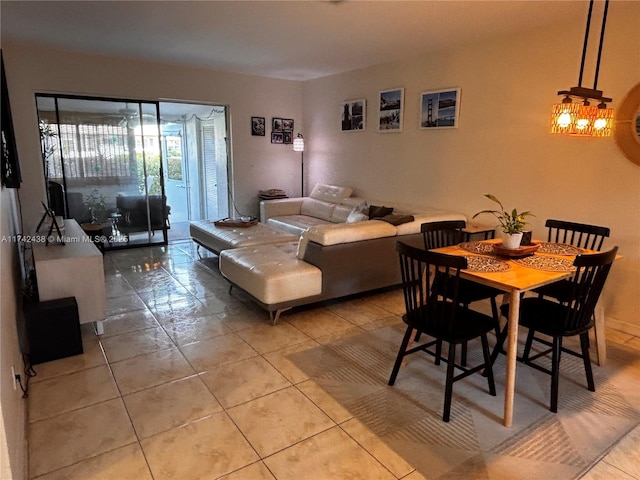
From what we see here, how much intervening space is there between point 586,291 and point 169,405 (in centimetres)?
247

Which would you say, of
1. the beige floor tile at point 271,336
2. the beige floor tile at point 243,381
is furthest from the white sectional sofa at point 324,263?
the beige floor tile at point 243,381

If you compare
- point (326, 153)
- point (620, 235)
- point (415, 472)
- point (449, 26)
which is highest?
point (449, 26)

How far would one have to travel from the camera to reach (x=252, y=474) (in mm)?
1948

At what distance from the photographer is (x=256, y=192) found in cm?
708

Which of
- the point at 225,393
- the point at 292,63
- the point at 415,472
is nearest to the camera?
the point at 415,472

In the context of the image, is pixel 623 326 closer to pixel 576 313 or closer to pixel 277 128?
pixel 576 313

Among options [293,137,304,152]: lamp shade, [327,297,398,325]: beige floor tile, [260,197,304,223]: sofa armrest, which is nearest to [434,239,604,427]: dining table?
[327,297,398,325]: beige floor tile

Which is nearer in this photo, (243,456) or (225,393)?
(243,456)

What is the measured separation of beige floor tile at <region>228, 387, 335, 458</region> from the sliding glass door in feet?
13.6

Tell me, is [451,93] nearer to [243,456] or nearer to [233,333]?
[233,333]

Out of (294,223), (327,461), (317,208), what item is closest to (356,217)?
(294,223)

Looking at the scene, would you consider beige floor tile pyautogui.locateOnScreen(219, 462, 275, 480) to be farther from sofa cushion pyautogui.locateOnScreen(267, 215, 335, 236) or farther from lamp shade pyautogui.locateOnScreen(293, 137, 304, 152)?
lamp shade pyautogui.locateOnScreen(293, 137, 304, 152)

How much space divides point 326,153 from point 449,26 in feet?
10.6

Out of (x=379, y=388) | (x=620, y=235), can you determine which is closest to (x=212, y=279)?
(x=379, y=388)
